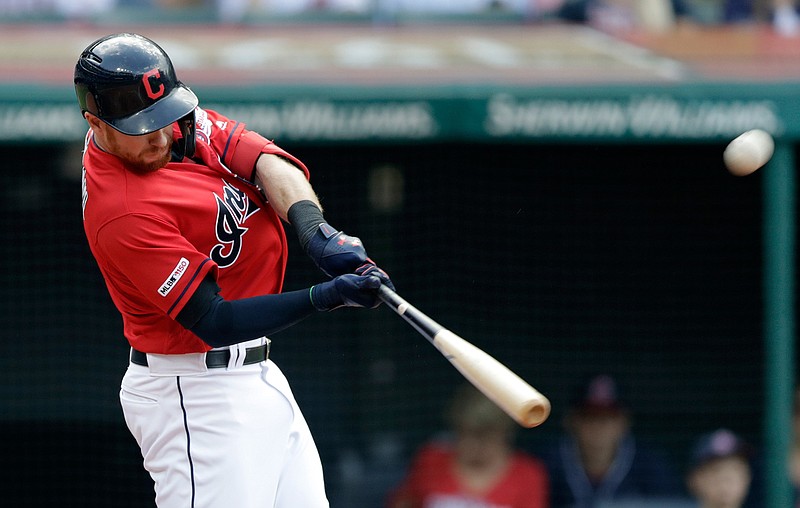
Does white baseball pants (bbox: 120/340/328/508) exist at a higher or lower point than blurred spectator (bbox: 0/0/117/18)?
lower

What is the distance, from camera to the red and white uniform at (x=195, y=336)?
7.22 ft

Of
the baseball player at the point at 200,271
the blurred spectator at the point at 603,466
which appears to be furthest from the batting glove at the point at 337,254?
the blurred spectator at the point at 603,466

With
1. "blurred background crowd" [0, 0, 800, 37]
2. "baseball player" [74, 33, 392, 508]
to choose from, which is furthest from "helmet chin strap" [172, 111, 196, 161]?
"blurred background crowd" [0, 0, 800, 37]

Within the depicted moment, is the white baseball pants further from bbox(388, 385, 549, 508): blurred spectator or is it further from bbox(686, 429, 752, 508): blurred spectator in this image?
bbox(686, 429, 752, 508): blurred spectator

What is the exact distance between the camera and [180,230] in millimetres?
2287

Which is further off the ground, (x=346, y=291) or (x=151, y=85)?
(x=151, y=85)

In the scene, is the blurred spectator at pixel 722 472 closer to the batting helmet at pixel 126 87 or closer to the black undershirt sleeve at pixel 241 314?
the black undershirt sleeve at pixel 241 314

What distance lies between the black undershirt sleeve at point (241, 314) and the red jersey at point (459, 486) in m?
2.53

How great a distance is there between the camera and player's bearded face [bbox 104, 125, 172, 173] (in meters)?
2.21

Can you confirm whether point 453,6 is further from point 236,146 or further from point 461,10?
point 236,146

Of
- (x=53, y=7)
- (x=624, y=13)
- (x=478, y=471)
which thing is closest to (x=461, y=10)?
(x=624, y=13)

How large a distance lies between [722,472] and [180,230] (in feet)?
9.81

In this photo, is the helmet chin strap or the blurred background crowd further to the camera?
the blurred background crowd

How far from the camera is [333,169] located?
16.8 feet
